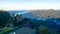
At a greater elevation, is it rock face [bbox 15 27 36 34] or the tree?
the tree

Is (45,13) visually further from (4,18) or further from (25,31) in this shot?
(4,18)

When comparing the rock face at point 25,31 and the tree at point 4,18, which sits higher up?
the tree at point 4,18

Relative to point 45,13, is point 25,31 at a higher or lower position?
lower

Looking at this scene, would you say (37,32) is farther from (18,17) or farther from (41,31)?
(18,17)

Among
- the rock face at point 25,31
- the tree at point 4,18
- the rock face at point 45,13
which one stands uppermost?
the rock face at point 45,13

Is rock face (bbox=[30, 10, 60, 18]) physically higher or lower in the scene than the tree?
higher

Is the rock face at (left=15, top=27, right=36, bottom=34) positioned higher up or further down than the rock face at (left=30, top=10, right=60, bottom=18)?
further down

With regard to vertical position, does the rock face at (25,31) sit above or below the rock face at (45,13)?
below

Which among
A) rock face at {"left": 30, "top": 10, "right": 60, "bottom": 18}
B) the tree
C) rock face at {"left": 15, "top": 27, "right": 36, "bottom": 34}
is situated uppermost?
rock face at {"left": 30, "top": 10, "right": 60, "bottom": 18}

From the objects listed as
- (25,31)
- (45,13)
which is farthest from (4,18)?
(45,13)

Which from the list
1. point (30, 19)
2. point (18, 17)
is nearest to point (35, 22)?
point (30, 19)

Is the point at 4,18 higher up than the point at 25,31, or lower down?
higher up
